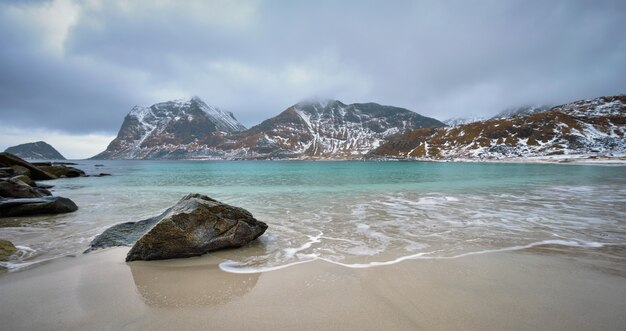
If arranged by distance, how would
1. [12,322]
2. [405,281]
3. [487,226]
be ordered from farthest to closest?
1. [487,226]
2. [405,281]
3. [12,322]

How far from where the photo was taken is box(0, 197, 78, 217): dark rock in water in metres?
13.6

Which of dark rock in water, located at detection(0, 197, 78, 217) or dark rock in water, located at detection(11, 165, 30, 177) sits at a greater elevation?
dark rock in water, located at detection(11, 165, 30, 177)

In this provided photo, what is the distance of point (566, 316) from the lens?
4270mm

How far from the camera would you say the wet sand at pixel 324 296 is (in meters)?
4.21

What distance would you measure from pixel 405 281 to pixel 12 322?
6.84 m

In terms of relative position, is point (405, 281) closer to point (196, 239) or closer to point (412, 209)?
point (196, 239)

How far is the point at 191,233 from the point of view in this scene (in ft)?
25.4

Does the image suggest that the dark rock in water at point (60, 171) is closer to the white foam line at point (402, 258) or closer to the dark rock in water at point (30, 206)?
the dark rock in water at point (30, 206)

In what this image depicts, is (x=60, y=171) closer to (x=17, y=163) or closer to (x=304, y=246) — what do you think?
(x=17, y=163)

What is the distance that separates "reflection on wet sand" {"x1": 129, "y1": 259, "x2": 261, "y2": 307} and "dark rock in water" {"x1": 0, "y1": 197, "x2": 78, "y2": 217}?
11.8m

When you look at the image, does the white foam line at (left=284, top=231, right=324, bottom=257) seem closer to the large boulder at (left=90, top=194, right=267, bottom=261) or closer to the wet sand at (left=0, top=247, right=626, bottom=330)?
the wet sand at (left=0, top=247, right=626, bottom=330)

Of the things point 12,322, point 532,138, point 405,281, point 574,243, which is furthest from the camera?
point 532,138

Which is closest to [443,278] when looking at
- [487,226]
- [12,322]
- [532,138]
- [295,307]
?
[295,307]

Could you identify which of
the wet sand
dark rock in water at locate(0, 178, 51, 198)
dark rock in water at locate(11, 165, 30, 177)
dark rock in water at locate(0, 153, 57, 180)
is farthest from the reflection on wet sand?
dark rock in water at locate(0, 153, 57, 180)
